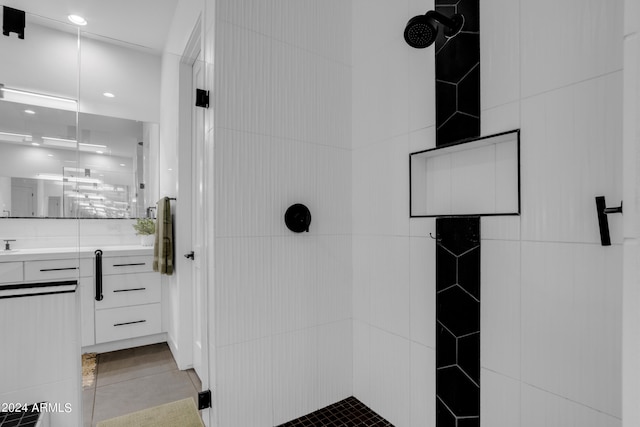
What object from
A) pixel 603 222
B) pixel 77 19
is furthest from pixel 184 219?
pixel 603 222

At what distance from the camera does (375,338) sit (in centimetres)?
179

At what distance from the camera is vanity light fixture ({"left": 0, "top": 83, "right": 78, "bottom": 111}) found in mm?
1450

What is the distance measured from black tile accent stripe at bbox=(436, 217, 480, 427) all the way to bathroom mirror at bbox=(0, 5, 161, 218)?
200 cm

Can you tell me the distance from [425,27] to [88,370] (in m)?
3.03

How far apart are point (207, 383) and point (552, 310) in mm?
1554

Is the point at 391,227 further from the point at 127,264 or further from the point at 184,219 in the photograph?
the point at 127,264

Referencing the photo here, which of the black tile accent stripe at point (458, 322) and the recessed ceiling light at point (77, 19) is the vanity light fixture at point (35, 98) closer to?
the recessed ceiling light at point (77, 19)

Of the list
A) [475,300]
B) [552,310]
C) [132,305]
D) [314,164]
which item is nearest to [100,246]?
[132,305]

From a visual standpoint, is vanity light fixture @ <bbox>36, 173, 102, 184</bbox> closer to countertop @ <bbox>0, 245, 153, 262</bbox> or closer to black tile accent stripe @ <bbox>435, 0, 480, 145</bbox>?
countertop @ <bbox>0, 245, 153, 262</bbox>

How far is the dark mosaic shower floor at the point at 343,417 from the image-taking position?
167 cm

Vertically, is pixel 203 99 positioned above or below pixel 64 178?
above

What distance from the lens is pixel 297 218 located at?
1693mm

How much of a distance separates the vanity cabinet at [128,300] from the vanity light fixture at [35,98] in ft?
4.13

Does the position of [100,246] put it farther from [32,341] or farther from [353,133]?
[353,133]
